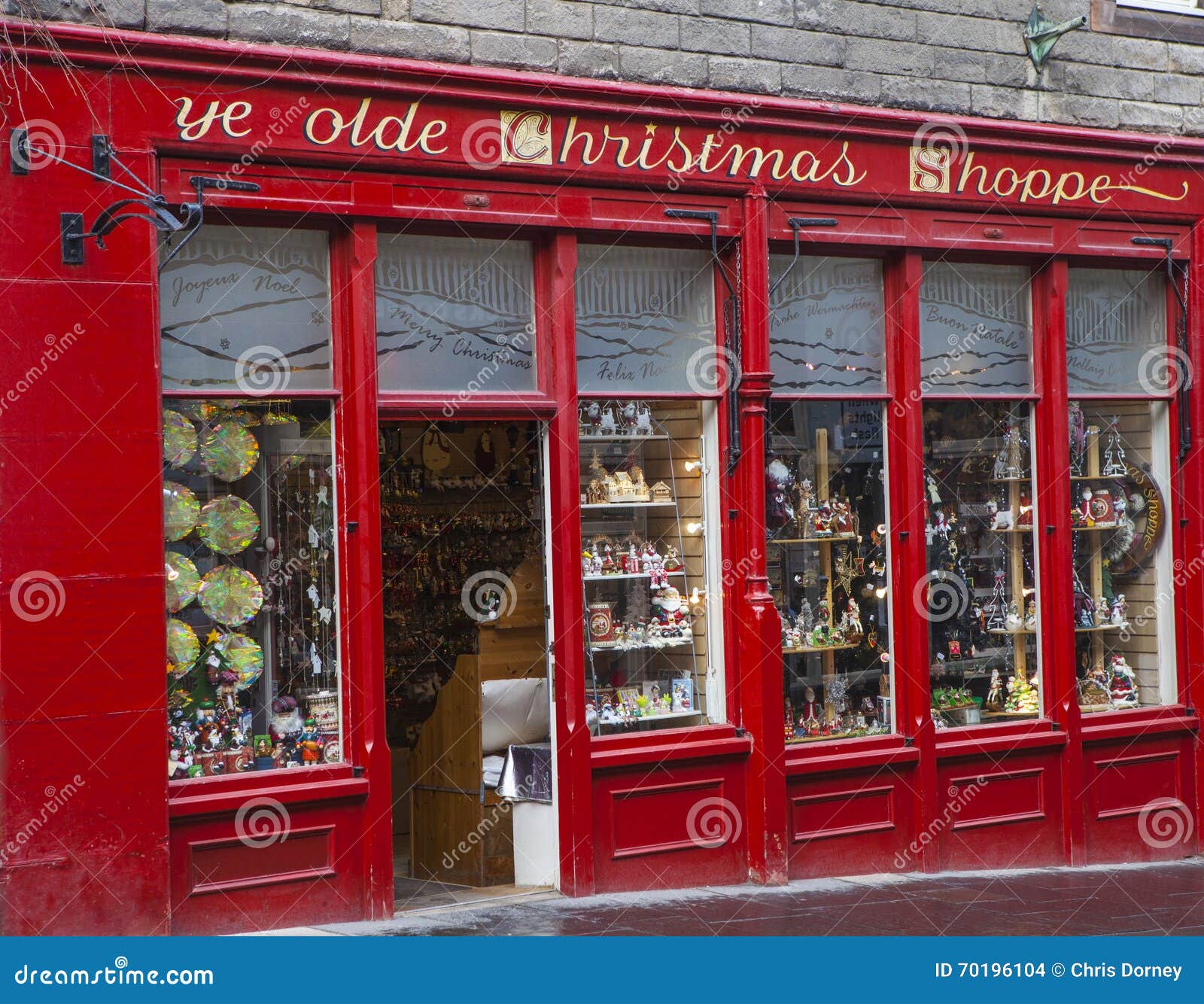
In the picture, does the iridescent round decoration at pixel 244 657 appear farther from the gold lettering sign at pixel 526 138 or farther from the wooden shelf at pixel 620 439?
the gold lettering sign at pixel 526 138

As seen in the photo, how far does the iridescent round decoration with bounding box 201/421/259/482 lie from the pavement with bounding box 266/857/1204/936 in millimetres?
2458

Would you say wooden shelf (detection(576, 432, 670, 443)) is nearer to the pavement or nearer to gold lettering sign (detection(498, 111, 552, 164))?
gold lettering sign (detection(498, 111, 552, 164))

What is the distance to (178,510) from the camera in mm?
7738

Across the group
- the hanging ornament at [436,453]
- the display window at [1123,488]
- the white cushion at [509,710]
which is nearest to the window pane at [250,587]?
the white cushion at [509,710]

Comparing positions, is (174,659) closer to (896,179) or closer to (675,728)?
(675,728)

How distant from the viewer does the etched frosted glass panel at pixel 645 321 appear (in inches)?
352

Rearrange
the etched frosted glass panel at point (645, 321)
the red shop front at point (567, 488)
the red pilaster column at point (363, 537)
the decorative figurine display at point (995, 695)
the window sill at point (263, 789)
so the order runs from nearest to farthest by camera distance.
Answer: the red shop front at point (567, 488), the window sill at point (263, 789), the red pilaster column at point (363, 537), the etched frosted glass panel at point (645, 321), the decorative figurine display at point (995, 695)

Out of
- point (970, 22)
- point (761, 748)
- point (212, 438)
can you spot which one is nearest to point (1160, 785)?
point (761, 748)

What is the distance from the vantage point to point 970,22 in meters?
9.89

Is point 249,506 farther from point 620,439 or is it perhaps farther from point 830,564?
point 830,564

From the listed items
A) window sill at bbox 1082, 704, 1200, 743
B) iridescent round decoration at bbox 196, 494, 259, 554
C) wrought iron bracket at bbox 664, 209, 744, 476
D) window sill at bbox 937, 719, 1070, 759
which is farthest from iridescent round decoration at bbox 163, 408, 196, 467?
window sill at bbox 1082, 704, 1200, 743

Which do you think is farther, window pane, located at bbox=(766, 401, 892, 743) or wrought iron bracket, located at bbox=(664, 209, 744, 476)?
window pane, located at bbox=(766, 401, 892, 743)

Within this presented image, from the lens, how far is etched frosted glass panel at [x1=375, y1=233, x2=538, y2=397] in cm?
831

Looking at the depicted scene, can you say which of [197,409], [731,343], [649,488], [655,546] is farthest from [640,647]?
[197,409]
